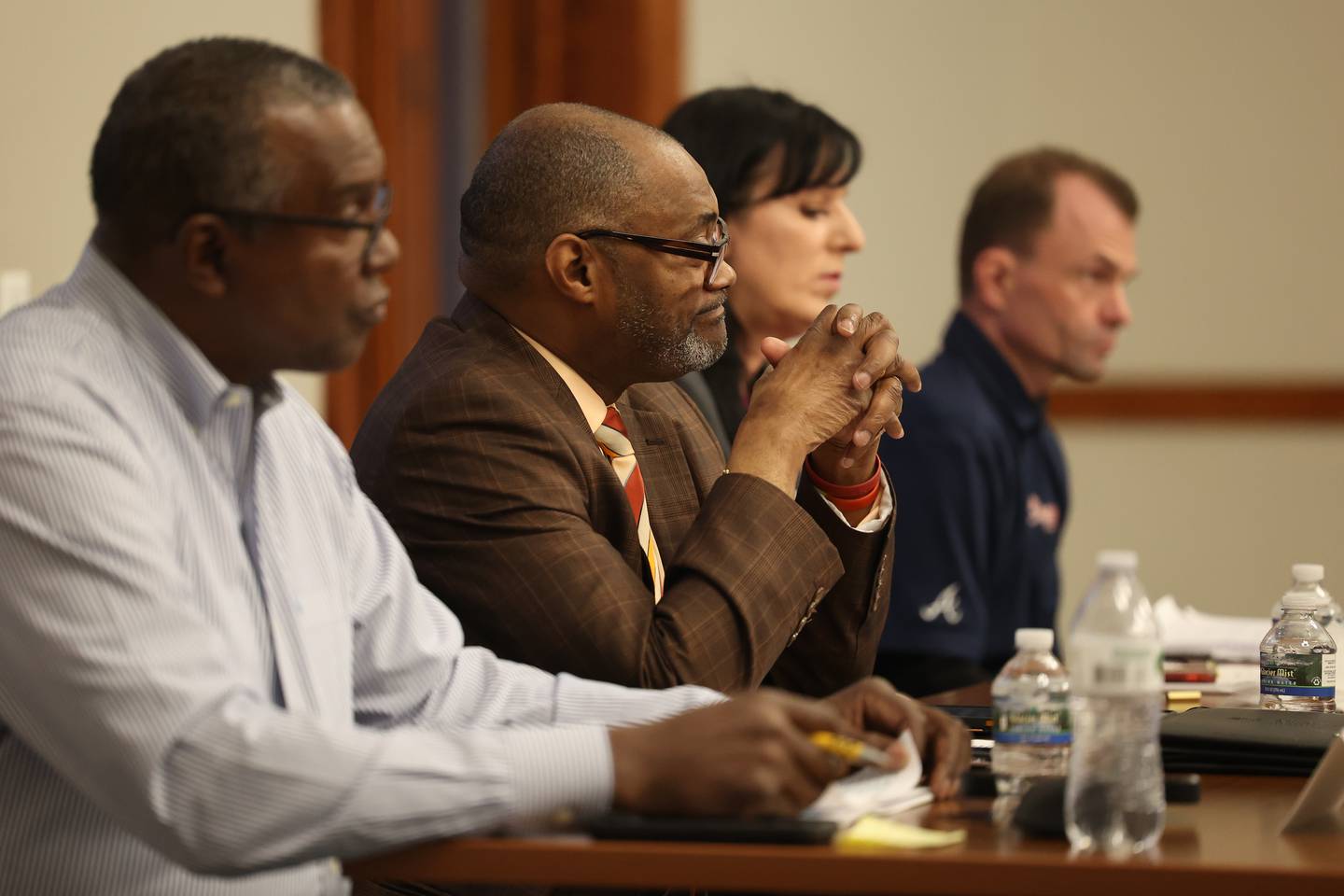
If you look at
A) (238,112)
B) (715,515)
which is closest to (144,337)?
(238,112)

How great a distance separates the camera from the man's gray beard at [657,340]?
1.97 metres

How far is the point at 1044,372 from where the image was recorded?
3.72m

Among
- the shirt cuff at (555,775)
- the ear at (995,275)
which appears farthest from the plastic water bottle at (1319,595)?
the ear at (995,275)

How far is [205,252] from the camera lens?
132 cm

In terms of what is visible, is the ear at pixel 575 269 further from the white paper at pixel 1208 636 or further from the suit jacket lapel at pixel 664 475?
the white paper at pixel 1208 636

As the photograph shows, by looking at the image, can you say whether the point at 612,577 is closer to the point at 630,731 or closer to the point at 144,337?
the point at 630,731

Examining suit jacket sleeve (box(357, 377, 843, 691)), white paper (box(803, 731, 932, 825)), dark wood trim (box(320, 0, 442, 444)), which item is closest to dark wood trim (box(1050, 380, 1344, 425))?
dark wood trim (box(320, 0, 442, 444))

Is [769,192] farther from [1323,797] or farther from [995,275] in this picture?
[1323,797]

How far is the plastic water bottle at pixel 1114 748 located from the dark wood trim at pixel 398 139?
275cm

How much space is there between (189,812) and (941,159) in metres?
4.17

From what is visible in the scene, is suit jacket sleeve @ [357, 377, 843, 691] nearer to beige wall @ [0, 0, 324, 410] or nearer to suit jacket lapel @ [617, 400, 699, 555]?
suit jacket lapel @ [617, 400, 699, 555]

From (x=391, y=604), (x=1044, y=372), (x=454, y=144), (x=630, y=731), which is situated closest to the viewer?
(x=630, y=731)

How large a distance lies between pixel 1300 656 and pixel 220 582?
1261mm

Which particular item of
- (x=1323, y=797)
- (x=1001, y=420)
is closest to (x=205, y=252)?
(x=1323, y=797)
